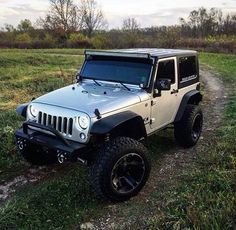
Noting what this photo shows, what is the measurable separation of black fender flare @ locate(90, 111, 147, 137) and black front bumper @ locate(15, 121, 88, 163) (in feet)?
1.06

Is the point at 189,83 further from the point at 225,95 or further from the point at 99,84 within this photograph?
the point at 225,95

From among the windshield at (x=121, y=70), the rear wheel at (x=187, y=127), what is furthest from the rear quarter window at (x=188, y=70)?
the windshield at (x=121, y=70)

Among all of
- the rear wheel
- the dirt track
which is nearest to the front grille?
the dirt track

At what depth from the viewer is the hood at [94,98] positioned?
481cm

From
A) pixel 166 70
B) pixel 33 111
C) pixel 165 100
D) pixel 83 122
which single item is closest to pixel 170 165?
pixel 165 100

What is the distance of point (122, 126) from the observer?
5.11 m

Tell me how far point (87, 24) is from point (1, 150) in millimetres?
54850

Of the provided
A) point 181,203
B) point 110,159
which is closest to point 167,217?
point 181,203

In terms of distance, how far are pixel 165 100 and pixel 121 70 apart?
900 millimetres

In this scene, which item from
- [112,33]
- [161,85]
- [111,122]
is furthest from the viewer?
[112,33]

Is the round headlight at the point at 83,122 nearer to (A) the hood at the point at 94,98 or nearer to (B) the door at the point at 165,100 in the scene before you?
(A) the hood at the point at 94,98

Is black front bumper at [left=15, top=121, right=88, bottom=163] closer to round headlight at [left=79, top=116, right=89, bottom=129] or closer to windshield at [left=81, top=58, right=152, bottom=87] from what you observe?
round headlight at [left=79, top=116, right=89, bottom=129]

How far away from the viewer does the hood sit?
481cm

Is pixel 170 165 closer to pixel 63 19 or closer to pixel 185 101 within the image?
pixel 185 101
